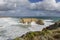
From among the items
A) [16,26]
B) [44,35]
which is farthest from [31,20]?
[44,35]

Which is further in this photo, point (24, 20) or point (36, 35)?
point (24, 20)

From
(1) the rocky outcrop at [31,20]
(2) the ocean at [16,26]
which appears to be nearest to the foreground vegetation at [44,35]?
(2) the ocean at [16,26]

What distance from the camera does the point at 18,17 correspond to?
A: 4.43 meters

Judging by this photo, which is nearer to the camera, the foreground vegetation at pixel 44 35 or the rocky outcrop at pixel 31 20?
the foreground vegetation at pixel 44 35

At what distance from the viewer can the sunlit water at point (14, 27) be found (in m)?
4.24

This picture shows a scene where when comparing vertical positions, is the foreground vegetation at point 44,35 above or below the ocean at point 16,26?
below

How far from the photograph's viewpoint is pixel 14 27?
4.37 metres

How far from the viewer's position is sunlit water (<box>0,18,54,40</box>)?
13.9 feet

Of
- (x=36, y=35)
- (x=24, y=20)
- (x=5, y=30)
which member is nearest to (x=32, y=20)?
(x=24, y=20)

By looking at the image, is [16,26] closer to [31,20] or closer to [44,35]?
[31,20]

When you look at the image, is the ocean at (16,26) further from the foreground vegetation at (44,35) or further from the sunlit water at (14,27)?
the foreground vegetation at (44,35)

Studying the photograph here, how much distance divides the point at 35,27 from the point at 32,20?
0.85 ft

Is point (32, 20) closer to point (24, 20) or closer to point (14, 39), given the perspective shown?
point (24, 20)

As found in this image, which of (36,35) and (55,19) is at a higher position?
(55,19)
